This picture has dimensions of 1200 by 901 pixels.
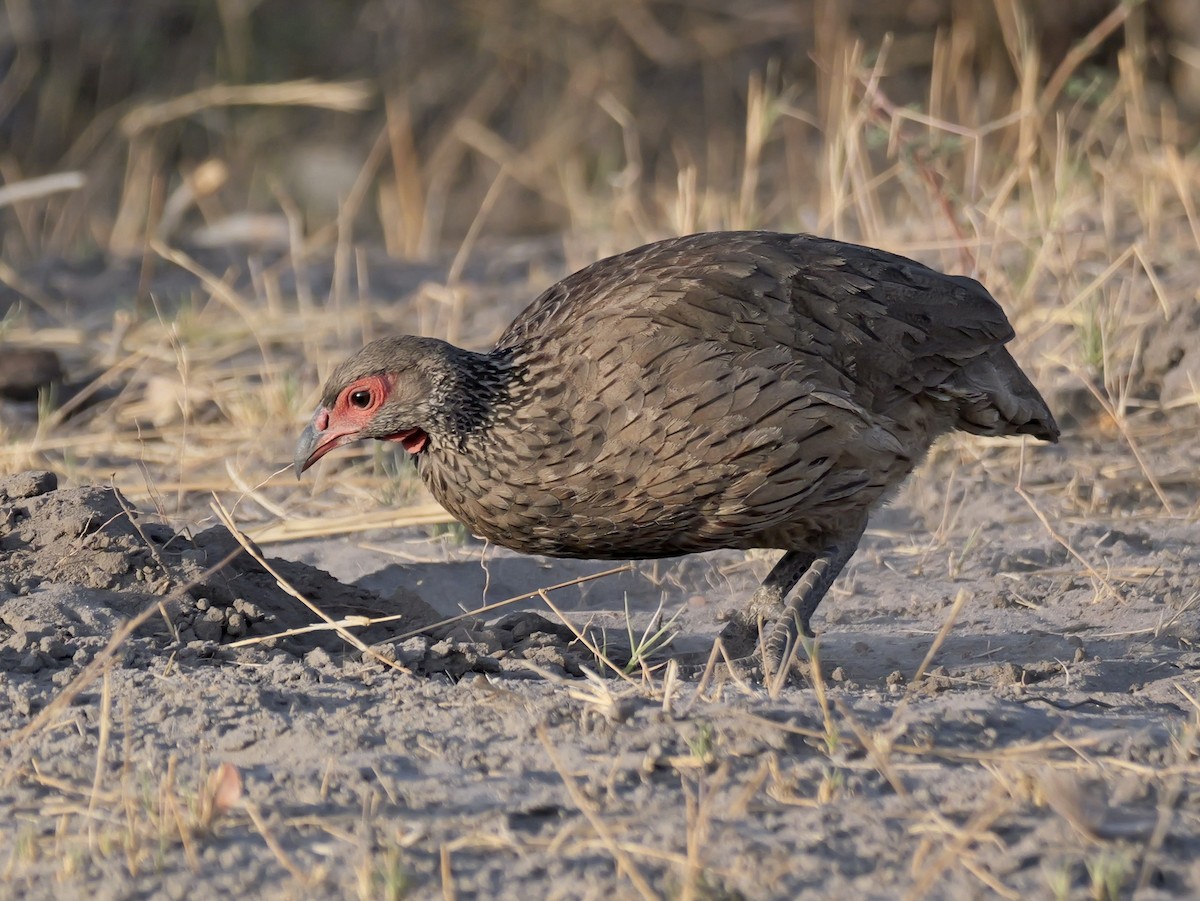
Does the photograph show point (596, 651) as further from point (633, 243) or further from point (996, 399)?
point (633, 243)

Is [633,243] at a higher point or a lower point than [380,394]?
lower

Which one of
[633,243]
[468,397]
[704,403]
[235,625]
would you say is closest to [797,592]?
[704,403]

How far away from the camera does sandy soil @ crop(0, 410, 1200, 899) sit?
9.58 ft

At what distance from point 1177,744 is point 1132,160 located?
527 centimetres

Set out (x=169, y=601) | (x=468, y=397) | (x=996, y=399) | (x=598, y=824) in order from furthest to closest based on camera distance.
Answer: (x=996, y=399)
(x=468, y=397)
(x=169, y=601)
(x=598, y=824)

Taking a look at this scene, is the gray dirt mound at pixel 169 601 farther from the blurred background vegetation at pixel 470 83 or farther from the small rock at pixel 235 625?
the blurred background vegetation at pixel 470 83

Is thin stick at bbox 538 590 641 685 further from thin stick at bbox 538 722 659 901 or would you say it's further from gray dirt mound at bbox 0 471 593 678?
thin stick at bbox 538 722 659 901

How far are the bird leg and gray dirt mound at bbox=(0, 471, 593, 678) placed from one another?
55cm

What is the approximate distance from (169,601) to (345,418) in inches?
32.2

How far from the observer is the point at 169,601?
3.94 m

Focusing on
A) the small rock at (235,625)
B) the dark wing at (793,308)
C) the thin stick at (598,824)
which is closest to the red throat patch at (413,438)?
the dark wing at (793,308)

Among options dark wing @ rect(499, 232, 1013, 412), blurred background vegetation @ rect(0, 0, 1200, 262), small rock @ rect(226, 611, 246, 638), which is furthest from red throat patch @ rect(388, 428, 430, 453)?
blurred background vegetation @ rect(0, 0, 1200, 262)

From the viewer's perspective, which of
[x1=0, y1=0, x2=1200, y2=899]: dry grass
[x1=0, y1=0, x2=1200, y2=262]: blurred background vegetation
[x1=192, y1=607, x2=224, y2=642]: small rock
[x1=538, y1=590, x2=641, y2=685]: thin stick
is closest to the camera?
[x1=0, y1=0, x2=1200, y2=899]: dry grass

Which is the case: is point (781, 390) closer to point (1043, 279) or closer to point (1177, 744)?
point (1177, 744)
